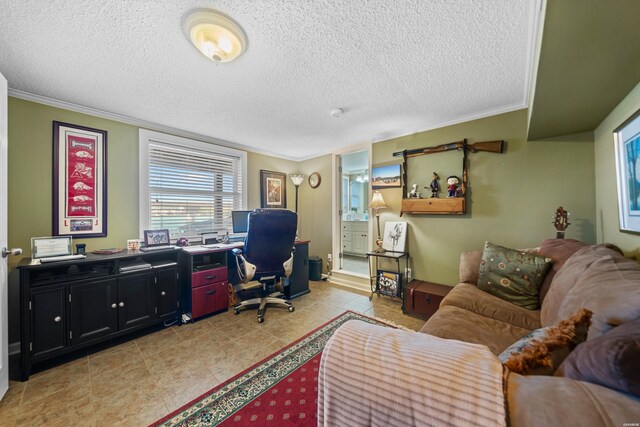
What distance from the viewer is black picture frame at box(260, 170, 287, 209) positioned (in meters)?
3.98

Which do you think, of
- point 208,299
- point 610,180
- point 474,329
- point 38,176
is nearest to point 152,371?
point 208,299

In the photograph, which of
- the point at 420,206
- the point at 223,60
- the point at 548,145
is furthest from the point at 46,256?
the point at 548,145

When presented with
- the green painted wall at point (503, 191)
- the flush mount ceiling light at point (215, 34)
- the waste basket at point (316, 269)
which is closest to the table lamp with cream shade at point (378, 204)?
the green painted wall at point (503, 191)

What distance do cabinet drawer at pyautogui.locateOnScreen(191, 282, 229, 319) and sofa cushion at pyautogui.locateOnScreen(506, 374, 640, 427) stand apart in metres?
2.77

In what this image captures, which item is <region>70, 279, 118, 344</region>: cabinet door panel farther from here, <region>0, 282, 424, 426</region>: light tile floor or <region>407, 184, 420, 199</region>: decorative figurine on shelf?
<region>407, 184, 420, 199</region>: decorative figurine on shelf

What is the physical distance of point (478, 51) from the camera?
1575 millimetres

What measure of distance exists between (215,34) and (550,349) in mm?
2070

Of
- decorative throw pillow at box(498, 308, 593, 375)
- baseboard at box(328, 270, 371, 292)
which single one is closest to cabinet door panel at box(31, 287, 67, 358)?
decorative throw pillow at box(498, 308, 593, 375)

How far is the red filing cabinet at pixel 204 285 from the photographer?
2545 mm

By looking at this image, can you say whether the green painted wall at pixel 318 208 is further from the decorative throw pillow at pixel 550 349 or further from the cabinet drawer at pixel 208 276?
the decorative throw pillow at pixel 550 349

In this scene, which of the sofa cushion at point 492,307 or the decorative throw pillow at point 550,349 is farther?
the sofa cushion at point 492,307

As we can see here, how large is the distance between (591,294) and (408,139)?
2590 millimetres

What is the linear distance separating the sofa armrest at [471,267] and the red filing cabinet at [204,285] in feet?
8.57

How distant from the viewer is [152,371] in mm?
1763
